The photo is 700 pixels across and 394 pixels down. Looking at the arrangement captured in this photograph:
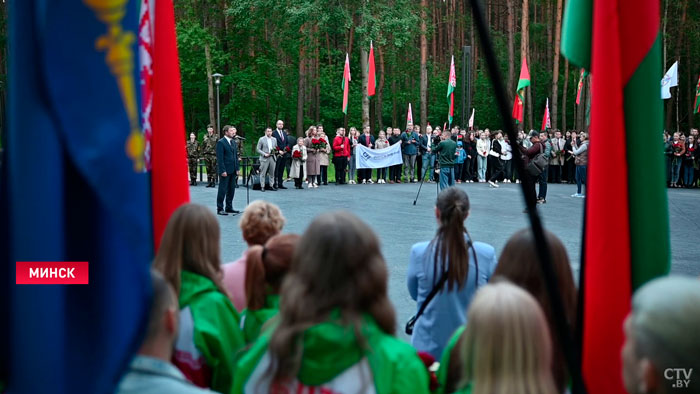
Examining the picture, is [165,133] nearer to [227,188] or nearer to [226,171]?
[226,171]

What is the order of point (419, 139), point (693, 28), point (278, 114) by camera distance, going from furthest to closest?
point (278, 114), point (693, 28), point (419, 139)

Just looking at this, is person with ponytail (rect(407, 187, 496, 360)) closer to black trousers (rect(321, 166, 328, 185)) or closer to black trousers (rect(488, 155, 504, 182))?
black trousers (rect(321, 166, 328, 185))

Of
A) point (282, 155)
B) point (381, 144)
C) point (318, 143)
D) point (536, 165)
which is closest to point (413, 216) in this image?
point (536, 165)

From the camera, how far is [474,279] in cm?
444

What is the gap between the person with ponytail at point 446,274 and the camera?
14.3ft

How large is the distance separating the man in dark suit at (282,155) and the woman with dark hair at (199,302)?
20.0 metres

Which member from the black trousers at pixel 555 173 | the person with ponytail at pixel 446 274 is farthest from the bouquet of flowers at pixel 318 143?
the person with ponytail at pixel 446 274

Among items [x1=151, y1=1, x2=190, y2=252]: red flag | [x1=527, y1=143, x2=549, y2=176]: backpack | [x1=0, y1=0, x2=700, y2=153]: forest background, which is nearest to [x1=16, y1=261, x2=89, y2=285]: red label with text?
[x1=151, y1=1, x2=190, y2=252]: red flag

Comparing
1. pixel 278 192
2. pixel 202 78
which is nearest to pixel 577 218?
pixel 278 192

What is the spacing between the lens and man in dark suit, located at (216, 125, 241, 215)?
16266 mm

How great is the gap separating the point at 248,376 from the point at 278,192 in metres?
19.9

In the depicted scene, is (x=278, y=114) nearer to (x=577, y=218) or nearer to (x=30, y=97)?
(x=577, y=218)

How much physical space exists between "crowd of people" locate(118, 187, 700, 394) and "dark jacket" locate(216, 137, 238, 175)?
13221 mm

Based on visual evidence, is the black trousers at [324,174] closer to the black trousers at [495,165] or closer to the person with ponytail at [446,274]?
the black trousers at [495,165]
